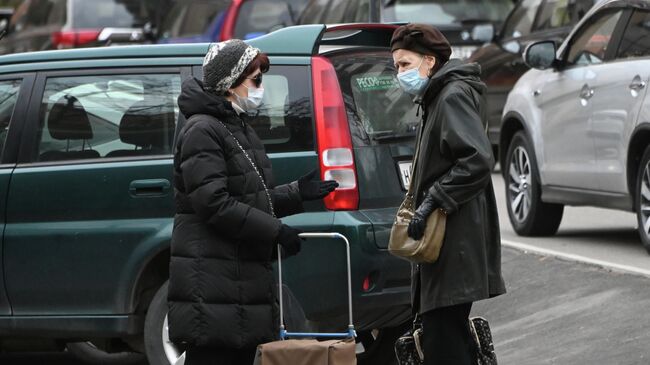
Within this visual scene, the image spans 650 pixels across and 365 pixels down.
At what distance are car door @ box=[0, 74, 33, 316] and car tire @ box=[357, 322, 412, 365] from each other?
1835mm

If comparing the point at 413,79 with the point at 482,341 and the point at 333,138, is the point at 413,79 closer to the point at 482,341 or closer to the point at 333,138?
the point at 482,341

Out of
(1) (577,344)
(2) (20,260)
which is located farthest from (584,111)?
(2) (20,260)

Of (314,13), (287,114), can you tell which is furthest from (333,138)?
(314,13)

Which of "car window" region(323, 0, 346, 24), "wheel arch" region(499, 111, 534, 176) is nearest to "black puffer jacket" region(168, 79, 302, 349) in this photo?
"wheel arch" region(499, 111, 534, 176)

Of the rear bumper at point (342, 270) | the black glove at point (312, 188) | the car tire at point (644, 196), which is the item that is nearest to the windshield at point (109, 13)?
the car tire at point (644, 196)

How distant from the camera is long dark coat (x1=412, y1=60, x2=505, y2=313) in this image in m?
5.86

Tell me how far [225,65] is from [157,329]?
199 centimetres

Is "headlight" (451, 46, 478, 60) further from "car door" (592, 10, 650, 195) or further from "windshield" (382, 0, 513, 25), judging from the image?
"car door" (592, 10, 650, 195)

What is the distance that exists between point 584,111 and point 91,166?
418 centimetres

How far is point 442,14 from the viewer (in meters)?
17.2

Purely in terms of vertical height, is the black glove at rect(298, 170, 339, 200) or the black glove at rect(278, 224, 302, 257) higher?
the black glove at rect(278, 224, 302, 257)

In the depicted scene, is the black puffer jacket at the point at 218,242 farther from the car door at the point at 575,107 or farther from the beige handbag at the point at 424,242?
the car door at the point at 575,107

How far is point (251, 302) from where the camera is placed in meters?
5.86

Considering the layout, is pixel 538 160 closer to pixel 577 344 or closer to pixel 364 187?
pixel 577 344
